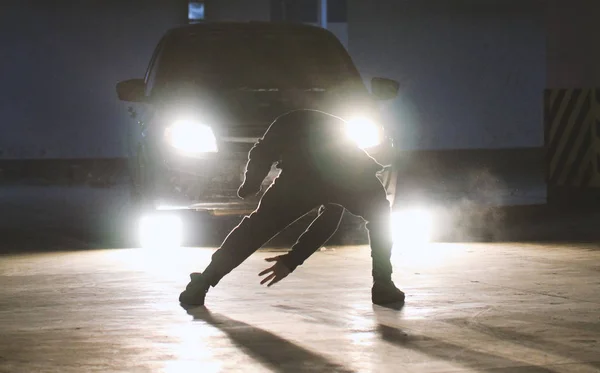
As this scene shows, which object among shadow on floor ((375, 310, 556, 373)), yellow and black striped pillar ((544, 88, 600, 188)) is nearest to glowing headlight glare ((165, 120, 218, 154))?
shadow on floor ((375, 310, 556, 373))

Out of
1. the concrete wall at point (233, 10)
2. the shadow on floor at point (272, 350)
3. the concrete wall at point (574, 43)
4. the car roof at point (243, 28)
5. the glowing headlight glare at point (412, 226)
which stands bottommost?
the concrete wall at point (574, 43)

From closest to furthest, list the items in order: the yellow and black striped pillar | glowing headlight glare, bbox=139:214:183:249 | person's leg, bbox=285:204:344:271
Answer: person's leg, bbox=285:204:344:271
glowing headlight glare, bbox=139:214:183:249
the yellow and black striped pillar

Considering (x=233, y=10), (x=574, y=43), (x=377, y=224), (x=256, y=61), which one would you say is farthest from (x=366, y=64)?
(x=377, y=224)

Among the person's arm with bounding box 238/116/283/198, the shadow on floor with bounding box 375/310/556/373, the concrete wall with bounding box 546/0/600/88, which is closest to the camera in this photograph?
the shadow on floor with bounding box 375/310/556/373

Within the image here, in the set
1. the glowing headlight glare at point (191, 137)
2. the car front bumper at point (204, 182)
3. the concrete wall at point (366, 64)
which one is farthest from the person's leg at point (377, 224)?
the concrete wall at point (366, 64)

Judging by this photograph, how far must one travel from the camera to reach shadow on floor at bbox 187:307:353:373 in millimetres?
5543

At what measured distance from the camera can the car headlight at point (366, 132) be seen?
10555mm

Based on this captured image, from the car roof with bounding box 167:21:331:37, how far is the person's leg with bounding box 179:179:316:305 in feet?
17.1

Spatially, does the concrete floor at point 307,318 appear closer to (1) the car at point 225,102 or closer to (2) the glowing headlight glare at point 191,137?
(1) the car at point 225,102

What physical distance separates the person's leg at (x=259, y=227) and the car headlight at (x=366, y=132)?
3.32 metres

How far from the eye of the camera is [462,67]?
21047mm

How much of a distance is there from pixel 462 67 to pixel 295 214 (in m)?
14.1

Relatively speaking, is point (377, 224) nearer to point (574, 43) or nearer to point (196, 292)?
point (196, 292)

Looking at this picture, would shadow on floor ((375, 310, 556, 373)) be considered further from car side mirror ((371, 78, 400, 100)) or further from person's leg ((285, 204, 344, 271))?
car side mirror ((371, 78, 400, 100))
